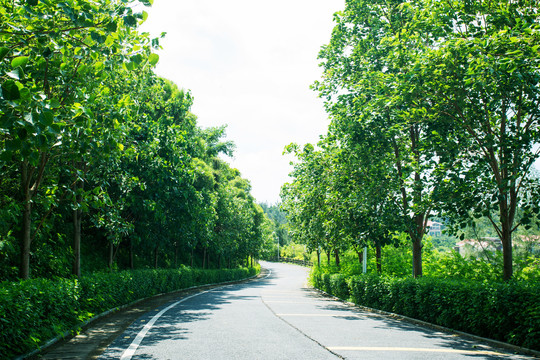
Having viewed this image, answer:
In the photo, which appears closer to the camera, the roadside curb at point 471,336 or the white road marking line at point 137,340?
the white road marking line at point 137,340

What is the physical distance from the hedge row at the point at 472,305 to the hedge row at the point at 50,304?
8782 millimetres

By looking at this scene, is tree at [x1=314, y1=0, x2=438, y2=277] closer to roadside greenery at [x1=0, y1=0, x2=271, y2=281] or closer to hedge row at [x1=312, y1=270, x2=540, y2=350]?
hedge row at [x1=312, y1=270, x2=540, y2=350]

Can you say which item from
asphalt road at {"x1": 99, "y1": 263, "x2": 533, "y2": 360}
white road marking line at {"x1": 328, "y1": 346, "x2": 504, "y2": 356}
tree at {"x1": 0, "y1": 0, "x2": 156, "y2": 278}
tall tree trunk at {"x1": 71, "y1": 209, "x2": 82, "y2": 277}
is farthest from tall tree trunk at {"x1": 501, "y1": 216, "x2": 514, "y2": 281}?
tall tree trunk at {"x1": 71, "y1": 209, "x2": 82, "y2": 277}

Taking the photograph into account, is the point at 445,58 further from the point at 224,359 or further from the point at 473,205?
the point at 224,359

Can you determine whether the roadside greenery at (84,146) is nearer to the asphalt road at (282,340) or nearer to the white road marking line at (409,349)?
the asphalt road at (282,340)

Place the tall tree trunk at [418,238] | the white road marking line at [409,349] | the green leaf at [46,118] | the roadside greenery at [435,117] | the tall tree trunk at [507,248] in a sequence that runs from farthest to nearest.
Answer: the tall tree trunk at [418,238]
the tall tree trunk at [507,248]
the roadside greenery at [435,117]
the white road marking line at [409,349]
the green leaf at [46,118]

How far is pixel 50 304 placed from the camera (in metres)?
8.27

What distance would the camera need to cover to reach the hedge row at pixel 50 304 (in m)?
6.58

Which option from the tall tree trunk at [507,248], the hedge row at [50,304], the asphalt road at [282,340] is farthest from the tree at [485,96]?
the hedge row at [50,304]

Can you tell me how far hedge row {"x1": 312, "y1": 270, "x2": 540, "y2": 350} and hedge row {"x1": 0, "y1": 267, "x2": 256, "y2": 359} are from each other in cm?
878

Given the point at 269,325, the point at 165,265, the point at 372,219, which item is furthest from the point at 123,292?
the point at 165,265

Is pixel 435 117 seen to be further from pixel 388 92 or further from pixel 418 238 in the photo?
pixel 418 238

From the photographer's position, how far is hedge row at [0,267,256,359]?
21.6ft

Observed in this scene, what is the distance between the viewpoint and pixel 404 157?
1423 cm
